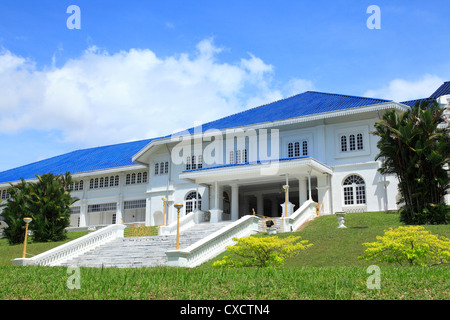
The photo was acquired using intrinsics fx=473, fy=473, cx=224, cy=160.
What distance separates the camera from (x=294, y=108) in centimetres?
3509

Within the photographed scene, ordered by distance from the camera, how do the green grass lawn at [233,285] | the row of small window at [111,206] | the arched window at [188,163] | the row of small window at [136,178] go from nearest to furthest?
the green grass lawn at [233,285]
the arched window at [188,163]
the row of small window at [111,206]
the row of small window at [136,178]

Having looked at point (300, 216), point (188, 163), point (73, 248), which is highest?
point (188, 163)

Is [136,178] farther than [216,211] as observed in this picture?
Yes

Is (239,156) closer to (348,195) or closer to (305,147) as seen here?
(305,147)

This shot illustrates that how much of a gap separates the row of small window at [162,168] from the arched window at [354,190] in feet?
48.4

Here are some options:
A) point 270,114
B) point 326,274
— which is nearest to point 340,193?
point 270,114

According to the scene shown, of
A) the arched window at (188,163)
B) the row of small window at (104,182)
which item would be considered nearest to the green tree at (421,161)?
the arched window at (188,163)

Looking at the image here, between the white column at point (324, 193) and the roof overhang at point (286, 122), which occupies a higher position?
the roof overhang at point (286, 122)

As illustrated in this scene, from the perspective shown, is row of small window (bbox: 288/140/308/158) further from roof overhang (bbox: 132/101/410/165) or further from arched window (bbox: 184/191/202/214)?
arched window (bbox: 184/191/202/214)

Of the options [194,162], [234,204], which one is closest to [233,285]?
[234,204]

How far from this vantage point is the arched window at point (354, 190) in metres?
30.3

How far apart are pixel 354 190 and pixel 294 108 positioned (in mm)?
8079

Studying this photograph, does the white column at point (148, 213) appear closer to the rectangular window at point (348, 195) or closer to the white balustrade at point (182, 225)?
the white balustrade at point (182, 225)
